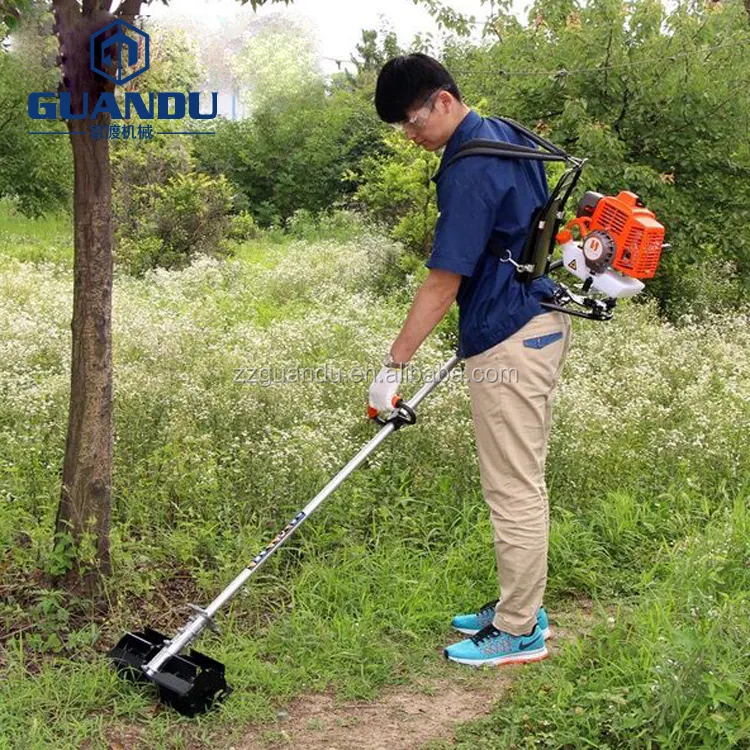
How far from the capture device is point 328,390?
5.51 meters

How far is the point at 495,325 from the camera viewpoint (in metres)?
3.34

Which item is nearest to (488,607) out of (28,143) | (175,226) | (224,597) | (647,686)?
(647,686)

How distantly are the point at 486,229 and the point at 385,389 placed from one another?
0.70 m

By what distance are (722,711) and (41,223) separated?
16.2 m

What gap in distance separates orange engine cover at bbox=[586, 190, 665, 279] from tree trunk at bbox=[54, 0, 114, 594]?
1873mm

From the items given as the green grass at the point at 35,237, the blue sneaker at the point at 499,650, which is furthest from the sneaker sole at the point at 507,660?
the green grass at the point at 35,237

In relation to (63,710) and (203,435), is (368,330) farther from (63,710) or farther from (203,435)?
(63,710)

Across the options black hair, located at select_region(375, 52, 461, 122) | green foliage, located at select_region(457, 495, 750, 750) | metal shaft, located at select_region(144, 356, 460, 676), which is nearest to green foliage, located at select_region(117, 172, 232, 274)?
metal shaft, located at select_region(144, 356, 460, 676)

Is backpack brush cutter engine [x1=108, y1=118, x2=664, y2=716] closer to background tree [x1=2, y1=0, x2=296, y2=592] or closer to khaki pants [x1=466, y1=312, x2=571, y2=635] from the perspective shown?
khaki pants [x1=466, y1=312, x2=571, y2=635]

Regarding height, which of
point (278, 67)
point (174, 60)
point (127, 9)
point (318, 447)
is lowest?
point (318, 447)

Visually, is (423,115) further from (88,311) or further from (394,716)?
(394,716)

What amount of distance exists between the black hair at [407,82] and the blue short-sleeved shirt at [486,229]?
6.9 inches

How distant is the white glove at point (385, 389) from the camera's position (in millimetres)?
3438

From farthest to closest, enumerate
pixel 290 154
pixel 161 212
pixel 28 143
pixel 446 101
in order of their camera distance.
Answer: pixel 290 154, pixel 28 143, pixel 161 212, pixel 446 101
